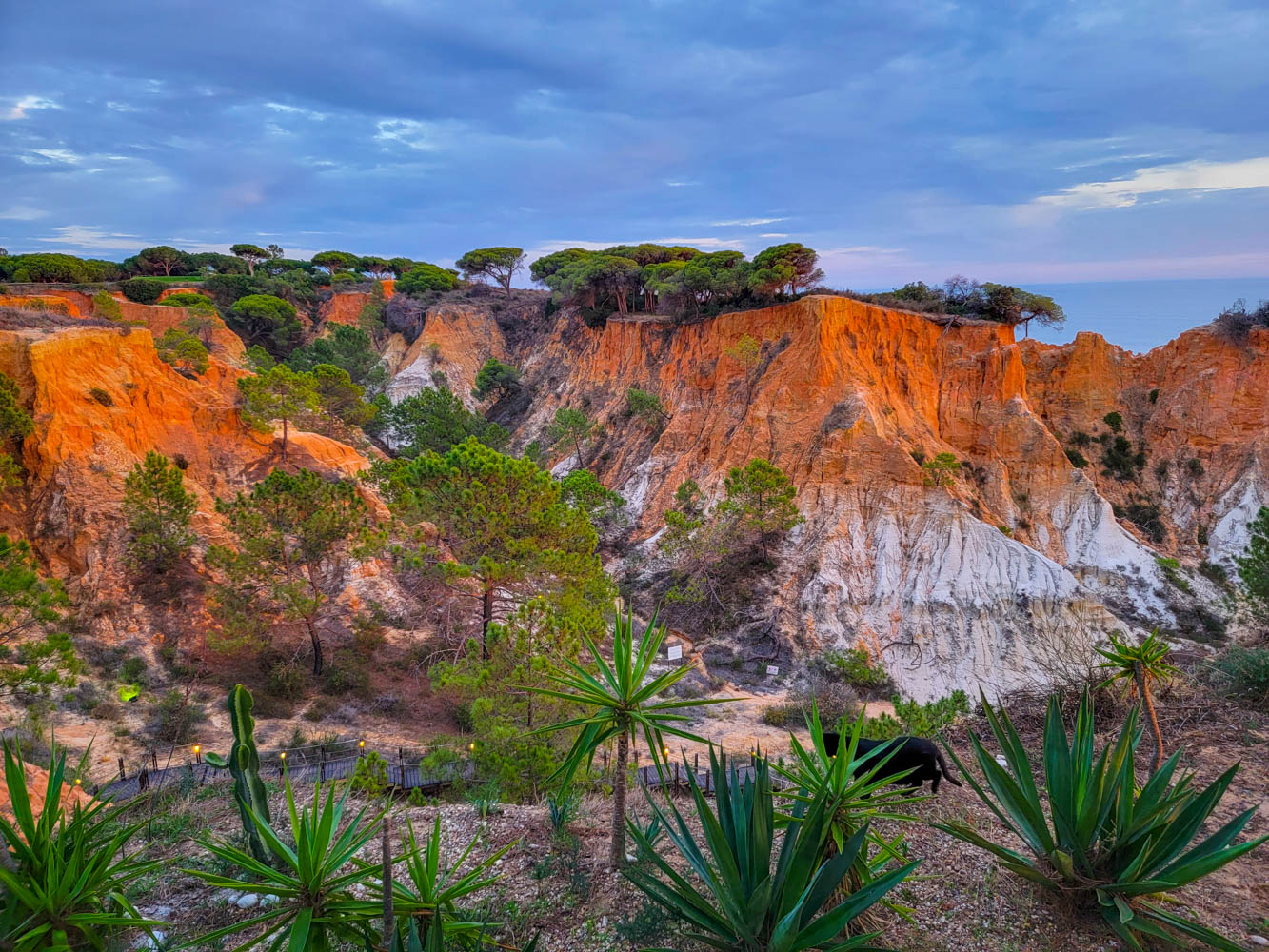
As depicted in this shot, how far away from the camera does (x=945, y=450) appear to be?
26953 mm

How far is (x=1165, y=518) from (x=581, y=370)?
29.8 meters

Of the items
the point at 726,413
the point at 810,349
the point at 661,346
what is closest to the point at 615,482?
the point at 726,413

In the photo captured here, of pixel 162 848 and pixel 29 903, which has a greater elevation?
pixel 29 903

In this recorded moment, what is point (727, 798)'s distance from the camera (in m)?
3.91

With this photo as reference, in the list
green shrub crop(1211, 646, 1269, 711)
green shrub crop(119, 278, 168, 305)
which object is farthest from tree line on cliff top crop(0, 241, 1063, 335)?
green shrub crop(1211, 646, 1269, 711)

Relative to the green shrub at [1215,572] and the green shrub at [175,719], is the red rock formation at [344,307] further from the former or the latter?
the green shrub at [1215,572]

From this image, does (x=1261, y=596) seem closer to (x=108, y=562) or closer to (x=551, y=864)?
(x=551, y=864)

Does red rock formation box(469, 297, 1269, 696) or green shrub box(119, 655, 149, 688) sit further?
red rock formation box(469, 297, 1269, 696)

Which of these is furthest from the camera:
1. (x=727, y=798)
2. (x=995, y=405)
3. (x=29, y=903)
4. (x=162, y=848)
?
(x=995, y=405)

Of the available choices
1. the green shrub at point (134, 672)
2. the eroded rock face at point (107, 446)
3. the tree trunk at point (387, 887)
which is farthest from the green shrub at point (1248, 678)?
the eroded rock face at point (107, 446)

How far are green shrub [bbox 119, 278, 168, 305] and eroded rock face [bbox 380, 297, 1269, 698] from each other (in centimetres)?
3232

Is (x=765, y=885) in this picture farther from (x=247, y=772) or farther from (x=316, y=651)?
(x=316, y=651)

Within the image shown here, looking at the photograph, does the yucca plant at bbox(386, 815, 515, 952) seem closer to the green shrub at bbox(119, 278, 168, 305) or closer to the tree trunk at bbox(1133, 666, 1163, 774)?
the tree trunk at bbox(1133, 666, 1163, 774)

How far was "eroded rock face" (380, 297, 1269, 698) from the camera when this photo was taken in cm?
2089
